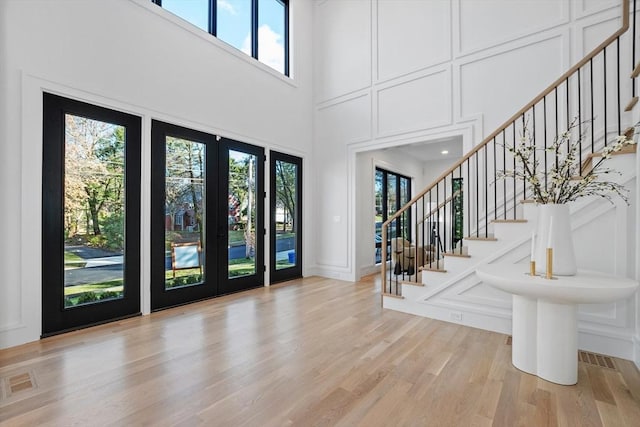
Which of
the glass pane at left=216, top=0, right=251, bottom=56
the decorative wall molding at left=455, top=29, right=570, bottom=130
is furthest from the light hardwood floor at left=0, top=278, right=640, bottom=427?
the glass pane at left=216, top=0, right=251, bottom=56

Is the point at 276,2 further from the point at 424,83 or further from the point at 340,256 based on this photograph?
the point at 340,256

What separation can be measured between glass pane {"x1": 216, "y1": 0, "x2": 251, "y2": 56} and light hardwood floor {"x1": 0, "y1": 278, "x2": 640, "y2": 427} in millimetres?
4400

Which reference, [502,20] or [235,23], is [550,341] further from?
[235,23]

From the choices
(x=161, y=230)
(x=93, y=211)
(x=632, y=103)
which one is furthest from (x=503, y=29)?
(x=93, y=211)

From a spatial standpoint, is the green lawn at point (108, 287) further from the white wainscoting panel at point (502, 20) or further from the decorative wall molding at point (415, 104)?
the white wainscoting panel at point (502, 20)

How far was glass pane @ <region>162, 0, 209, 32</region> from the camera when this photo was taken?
4.19m

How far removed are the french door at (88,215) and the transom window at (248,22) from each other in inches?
75.9

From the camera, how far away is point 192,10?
14.5ft

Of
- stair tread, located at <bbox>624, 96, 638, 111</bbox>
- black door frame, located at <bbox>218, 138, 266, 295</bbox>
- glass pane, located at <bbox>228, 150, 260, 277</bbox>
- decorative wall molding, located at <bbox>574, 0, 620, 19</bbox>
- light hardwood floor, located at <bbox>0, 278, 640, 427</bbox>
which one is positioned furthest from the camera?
glass pane, located at <bbox>228, 150, 260, 277</bbox>

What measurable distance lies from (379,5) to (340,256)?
15.2 ft

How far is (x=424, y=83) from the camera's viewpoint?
486cm

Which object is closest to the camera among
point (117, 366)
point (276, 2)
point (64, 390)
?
point (64, 390)

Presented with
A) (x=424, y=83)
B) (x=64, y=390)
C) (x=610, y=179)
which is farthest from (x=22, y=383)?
(x=424, y=83)

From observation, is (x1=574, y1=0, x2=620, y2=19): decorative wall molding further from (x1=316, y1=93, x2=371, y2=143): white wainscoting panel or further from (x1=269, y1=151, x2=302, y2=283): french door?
(x1=269, y1=151, x2=302, y2=283): french door
